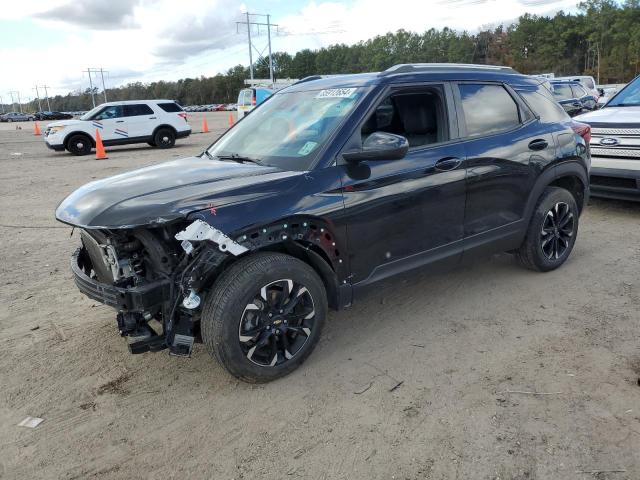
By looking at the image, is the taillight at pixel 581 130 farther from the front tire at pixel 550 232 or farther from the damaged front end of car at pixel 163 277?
the damaged front end of car at pixel 163 277

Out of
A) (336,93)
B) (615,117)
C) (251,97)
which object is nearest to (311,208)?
(336,93)

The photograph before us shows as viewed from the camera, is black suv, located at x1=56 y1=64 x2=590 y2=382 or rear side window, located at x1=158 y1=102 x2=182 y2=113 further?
rear side window, located at x1=158 y1=102 x2=182 y2=113

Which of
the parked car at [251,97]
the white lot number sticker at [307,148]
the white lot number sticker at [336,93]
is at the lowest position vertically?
the white lot number sticker at [307,148]

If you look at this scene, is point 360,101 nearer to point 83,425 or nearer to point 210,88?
point 83,425

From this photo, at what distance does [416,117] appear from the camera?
411 cm

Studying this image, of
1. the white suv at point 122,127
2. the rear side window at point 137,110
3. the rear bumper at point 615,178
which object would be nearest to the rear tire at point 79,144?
the white suv at point 122,127

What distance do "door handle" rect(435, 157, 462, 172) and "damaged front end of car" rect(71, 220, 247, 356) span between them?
5.54 ft

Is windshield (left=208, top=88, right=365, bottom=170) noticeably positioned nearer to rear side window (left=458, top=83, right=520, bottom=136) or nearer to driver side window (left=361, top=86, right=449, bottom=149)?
driver side window (left=361, top=86, right=449, bottom=149)

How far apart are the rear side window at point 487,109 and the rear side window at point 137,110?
1670 cm

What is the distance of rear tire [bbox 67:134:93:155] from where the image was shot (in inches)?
697

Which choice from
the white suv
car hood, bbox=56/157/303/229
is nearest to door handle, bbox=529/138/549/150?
car hood, bbox=56/157/303/229

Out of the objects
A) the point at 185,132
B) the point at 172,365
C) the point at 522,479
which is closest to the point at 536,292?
the point at 522,479

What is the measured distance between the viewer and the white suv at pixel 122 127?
699 inches

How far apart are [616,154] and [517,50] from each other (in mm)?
103174
